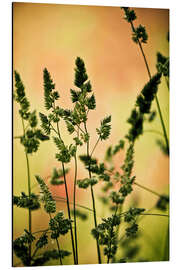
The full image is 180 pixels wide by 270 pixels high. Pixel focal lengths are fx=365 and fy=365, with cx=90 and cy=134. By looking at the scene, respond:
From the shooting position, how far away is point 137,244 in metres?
1.65

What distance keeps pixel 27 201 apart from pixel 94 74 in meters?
0.64

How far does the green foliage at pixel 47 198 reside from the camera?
5.08 feet

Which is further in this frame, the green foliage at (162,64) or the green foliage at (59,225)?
the green foliage at (162,64)

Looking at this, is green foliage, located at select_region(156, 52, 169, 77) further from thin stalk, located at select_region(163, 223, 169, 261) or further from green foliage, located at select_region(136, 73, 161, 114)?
thin stalk, located at select_region(163, 223, 169, 261)

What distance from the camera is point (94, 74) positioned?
5.41 ft

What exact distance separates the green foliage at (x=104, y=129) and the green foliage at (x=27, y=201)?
1.28ft

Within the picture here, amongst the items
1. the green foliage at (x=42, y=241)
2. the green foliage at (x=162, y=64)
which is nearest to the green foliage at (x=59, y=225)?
the green foliage at (x=42, y=241)

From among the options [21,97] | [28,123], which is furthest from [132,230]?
[21,97]

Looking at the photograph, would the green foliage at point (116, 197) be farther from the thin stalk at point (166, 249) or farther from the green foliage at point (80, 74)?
the green foliage at point (80, 74)

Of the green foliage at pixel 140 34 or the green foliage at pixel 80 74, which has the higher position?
the green foliage at pixel 140 34

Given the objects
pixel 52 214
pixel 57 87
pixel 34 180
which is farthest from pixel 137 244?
pixel 57 87
